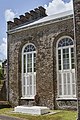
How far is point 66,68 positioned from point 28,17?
9.59 m

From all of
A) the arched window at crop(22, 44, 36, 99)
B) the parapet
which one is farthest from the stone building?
the parapet

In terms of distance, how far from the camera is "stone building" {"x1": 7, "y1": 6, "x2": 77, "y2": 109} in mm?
19188

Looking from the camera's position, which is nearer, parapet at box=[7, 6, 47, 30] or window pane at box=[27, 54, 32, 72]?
window pane at box=[27, 54, 32, 72]

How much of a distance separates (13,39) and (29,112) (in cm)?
878

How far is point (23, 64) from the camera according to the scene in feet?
73.6

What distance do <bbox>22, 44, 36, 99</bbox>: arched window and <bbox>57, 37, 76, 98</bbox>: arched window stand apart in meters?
2.80

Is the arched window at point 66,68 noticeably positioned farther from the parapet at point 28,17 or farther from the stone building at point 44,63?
the parapet at point 28,17

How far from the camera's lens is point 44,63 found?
20.4 m

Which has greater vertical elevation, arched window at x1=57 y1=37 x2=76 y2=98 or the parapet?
the parapet

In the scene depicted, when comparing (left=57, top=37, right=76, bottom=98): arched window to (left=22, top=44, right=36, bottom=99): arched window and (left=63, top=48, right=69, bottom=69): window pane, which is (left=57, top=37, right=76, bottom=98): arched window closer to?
(left=63, top=48, right=69, bottom=69): window pane

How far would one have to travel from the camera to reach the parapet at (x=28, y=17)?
24.6 metres

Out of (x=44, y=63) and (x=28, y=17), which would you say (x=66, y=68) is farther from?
(x=28, y=17)

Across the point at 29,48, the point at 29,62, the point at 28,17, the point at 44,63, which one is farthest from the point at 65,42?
the point at 28,17

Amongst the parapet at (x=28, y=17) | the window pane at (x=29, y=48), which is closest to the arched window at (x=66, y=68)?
the window pane at (x=29, y=48)
